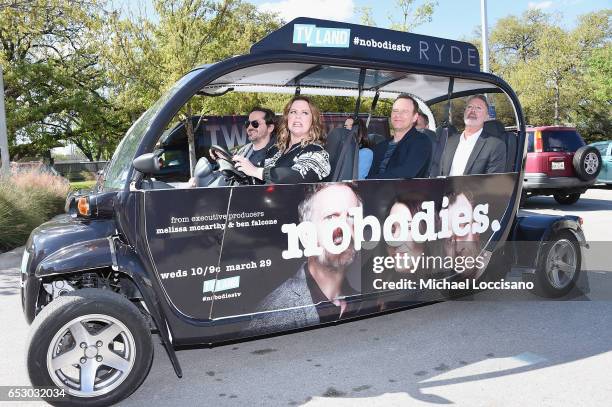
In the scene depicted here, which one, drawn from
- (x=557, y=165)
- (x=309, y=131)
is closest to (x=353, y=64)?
(x=309, y=131)

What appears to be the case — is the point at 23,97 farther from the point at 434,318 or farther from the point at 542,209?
the point at 434,318

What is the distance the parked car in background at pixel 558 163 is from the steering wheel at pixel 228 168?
9.67m

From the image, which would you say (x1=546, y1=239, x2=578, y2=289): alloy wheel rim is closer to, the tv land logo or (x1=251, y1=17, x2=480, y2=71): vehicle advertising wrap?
(x1=251, y1=17, x2=480, y2=71): vehicle advertising wrap

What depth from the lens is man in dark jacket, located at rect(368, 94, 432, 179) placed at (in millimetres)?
4191

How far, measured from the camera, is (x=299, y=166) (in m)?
3.69

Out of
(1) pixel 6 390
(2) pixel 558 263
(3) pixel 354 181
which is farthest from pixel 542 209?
(1) pixel 6 390

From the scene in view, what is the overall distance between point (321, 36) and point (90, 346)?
247 cm

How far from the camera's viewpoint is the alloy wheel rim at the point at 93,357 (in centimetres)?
308

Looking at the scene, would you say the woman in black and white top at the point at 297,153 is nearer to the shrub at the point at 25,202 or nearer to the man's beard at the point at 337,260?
the man's beard at the point at 337,260

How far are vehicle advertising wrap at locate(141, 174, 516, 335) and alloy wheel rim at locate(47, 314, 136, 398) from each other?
382 millimetres

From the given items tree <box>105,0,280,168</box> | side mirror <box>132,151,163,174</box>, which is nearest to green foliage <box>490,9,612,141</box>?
tree <box>105,0,280,168</box>

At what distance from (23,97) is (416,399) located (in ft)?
91.3

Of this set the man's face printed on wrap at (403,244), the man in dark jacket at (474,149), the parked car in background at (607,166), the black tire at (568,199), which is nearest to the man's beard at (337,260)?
the man's face printed on wrap at (403,244)

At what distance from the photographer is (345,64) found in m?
3.81
